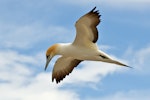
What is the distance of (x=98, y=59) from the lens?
18391 millimetres

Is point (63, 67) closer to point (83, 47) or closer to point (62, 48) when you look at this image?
point (62, 48)

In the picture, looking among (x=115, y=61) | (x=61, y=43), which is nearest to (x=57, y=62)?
(x=61, y=43)

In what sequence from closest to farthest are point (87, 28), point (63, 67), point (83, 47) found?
point (87, 28), point (83, 47), point (63, 67)

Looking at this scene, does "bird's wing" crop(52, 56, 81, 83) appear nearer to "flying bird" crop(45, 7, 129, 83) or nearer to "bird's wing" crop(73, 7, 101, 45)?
"flying bird" crop(45, 7, 129, 83)

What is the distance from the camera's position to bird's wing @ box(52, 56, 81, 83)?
2047 cm

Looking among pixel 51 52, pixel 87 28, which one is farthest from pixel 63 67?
pixel 87 28

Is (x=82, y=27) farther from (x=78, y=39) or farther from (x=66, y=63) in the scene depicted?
(x=66, y=63)

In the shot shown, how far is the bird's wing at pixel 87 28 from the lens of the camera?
17688 mm

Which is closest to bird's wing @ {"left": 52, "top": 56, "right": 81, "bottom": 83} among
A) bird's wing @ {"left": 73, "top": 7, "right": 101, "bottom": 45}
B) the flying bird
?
the flying bird

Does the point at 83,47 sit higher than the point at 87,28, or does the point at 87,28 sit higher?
the point at 87,28

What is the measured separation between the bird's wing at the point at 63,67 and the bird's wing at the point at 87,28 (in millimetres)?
2013

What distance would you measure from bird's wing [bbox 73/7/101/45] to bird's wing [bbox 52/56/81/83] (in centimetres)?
201

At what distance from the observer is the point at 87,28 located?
18219 millimetres

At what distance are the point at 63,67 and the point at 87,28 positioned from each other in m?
2.91
